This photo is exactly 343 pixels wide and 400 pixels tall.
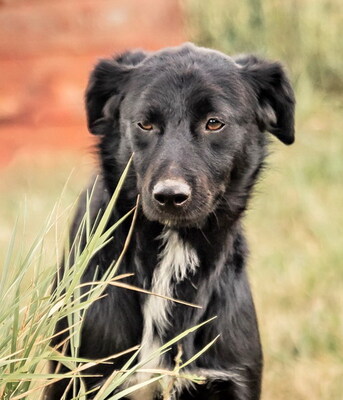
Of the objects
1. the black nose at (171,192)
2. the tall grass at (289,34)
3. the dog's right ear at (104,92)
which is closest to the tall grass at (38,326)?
the black nose at (171,192)

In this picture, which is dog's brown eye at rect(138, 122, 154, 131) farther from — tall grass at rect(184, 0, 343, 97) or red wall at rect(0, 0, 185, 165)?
red wall at rect(0, 0, 185, 165)

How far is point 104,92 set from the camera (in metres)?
3.61

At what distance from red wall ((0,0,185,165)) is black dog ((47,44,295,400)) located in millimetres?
4821

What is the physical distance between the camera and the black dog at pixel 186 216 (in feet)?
10.6

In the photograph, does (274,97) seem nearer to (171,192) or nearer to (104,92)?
(104,92)

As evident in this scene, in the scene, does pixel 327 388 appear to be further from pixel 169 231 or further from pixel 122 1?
pixel 122 1

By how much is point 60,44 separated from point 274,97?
5.13 m

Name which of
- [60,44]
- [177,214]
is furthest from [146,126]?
[60,44]

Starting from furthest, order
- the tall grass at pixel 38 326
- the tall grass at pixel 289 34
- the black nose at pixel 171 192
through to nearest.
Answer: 1. the tall grass at pixel 289 34
2. the black nose at pixel 171 192
3. the tall grass at pixel 38 326

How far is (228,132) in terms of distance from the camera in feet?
10.9

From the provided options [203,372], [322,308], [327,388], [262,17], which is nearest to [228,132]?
[203,372]

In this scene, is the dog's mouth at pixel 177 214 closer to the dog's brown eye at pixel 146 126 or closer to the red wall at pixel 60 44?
the dog's brown eye at pixel 146 126

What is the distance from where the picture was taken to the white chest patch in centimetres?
327

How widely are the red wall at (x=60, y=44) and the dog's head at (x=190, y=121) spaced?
15.5 feet
